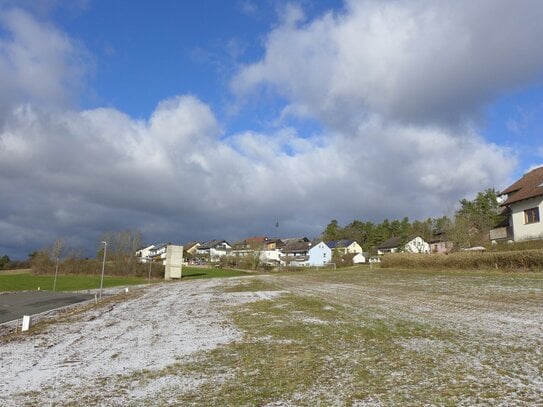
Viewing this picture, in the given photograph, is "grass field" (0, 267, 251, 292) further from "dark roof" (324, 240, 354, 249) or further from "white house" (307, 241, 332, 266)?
"dark roof" (324, 240, 354, 249)

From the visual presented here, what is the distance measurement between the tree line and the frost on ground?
47.0 meters

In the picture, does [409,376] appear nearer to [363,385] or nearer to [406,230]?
[363,385]

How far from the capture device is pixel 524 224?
141 ft

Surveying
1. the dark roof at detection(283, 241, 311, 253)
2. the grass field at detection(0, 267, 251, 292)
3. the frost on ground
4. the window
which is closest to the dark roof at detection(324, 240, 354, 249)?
the dark roof at detection(283, 241, 311, 253)

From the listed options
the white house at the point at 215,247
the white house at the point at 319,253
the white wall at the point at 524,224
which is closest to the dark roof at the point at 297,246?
the white house at the point at 319,253

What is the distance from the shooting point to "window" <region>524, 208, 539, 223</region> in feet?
135

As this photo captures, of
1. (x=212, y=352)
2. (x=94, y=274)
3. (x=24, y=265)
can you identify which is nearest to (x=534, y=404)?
(x=212, y=352)

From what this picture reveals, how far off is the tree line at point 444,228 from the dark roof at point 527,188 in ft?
29.0

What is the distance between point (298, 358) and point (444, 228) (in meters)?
69.0

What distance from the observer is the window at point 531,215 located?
135ft

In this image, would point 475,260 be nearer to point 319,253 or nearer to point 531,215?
point 531,215

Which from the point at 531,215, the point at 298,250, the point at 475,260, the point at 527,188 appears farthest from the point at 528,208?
the point at 298,250

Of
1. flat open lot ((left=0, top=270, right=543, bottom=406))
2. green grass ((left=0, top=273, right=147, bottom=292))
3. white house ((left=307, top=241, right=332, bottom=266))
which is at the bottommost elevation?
green grass ((left=0, top=273, right=147, bottom=292))

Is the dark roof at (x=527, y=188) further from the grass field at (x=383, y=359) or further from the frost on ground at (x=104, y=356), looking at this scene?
the frost on ground at (x=104, y=356)
